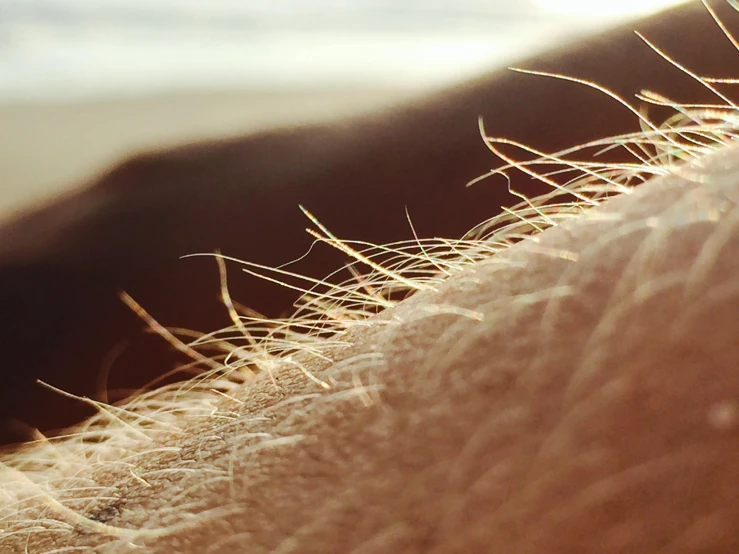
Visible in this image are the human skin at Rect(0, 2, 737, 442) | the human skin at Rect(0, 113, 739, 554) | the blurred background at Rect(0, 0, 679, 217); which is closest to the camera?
the human skin at Rect(0, 113, 739, 554)

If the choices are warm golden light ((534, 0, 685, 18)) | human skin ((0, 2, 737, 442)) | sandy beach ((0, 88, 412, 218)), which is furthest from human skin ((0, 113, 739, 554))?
warm golden light ((534, 0, 685, 18))

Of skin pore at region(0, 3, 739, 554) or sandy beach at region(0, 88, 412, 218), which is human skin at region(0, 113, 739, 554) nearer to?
skin pore at region(0, 3, 739, 554)

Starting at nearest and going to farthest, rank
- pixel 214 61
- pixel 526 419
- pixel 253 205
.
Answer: pixel 526 419, pixel 253 205, pixel 214 61

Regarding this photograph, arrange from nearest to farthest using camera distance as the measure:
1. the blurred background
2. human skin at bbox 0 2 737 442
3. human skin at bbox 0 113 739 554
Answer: human skin at bbox 0 113 739 554
human skin at bbox 0 2 737 442
the blurred background

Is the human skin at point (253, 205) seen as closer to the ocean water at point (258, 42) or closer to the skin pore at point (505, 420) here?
the ocean water at point (258, 42)

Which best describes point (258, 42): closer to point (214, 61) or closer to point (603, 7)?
point (214, 61)

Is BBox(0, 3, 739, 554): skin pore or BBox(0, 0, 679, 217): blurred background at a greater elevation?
BBox(0, 0, 679, 217): blurred background

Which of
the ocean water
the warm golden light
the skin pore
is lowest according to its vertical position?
the skin pore

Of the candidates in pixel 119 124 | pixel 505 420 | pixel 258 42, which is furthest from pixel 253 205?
pixel 505 420
